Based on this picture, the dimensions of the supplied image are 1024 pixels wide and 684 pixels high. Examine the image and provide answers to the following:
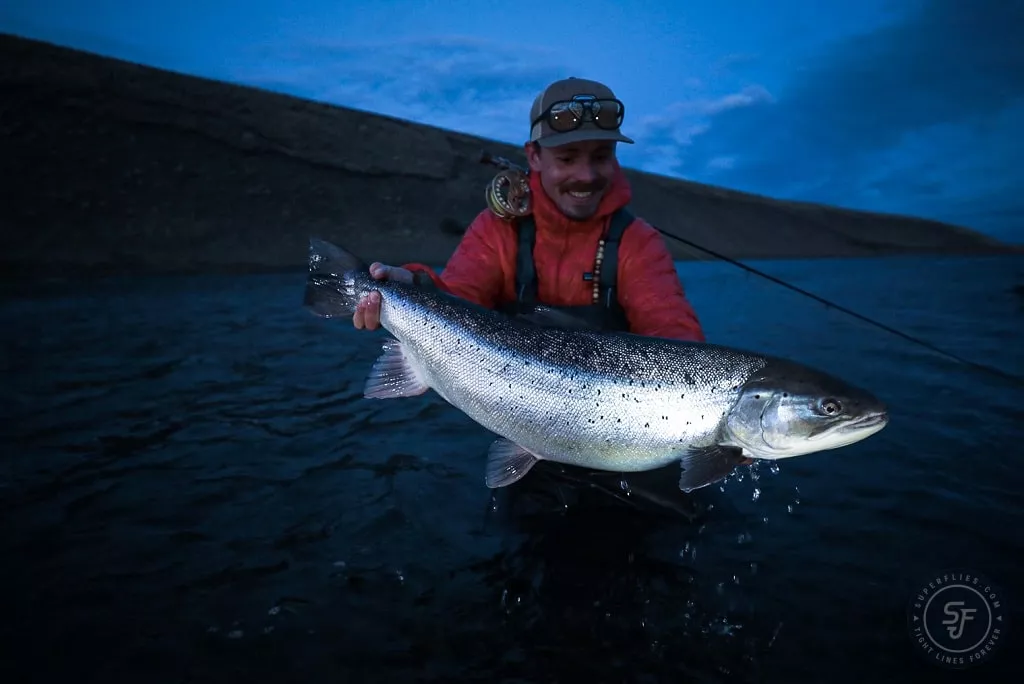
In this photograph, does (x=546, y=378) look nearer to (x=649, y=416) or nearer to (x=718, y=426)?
(x=649, y=416)

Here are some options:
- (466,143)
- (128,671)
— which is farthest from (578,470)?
(466,143)

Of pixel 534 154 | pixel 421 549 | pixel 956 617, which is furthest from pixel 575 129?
pixel 956 617

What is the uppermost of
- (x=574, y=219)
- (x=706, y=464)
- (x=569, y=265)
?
(x=574, y=219)

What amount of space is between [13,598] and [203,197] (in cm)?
2434

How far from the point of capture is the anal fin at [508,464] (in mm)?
3100

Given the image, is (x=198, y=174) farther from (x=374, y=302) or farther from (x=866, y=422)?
(x=866, y=422)

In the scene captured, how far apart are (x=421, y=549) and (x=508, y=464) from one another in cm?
99

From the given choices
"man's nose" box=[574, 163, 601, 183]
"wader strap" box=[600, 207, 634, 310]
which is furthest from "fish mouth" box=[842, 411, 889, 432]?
"man's nose" box=[574, 163, 601, 183]

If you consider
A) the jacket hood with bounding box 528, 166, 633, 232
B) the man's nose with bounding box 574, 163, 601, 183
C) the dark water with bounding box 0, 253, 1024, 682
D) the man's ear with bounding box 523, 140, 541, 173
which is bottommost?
the dark water with bounding box 0, 253, 1024, 682

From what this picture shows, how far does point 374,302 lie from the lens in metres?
3.46

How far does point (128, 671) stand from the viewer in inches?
99.5

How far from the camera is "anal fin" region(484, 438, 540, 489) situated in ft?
10.2

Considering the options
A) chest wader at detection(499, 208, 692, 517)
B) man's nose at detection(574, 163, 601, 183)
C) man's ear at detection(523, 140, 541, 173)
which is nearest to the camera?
man's nose at detection(574, 163, 601, 183)

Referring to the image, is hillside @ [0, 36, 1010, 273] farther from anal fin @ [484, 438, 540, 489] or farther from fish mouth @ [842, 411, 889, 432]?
fish mouth @ [842, 411, 889, 432]
